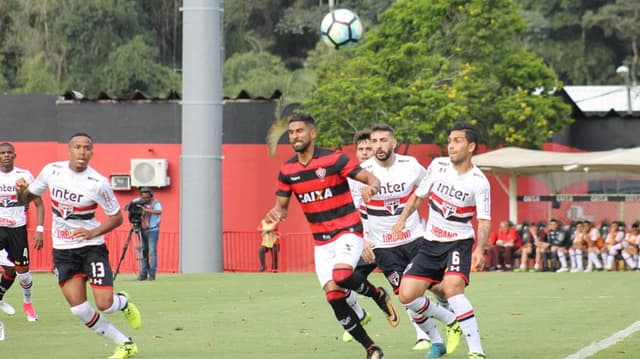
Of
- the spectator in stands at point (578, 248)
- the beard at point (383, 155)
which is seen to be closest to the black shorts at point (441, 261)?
the beard at point (383, 155)

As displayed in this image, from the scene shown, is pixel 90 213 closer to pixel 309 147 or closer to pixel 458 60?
Result: pixel 309 147

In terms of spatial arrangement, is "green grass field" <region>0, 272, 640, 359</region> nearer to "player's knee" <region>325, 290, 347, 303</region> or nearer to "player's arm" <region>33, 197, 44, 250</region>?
"player's knee" <region>325, 290, 347, 303</region>

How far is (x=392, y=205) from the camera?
47.6 feet

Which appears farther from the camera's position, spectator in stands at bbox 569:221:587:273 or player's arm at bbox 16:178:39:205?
spectator in stands at bbox 569:221:587:273

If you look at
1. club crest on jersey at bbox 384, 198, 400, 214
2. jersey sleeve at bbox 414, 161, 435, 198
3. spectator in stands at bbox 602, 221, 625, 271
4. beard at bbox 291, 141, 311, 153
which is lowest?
spectator in stands at bbox 602, 221, 625, 271

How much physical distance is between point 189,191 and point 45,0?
34823mm

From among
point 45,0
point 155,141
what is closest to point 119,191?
point 155,141

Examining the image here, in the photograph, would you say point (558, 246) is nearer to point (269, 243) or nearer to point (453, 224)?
point (269, 243)

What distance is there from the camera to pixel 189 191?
3350 cm

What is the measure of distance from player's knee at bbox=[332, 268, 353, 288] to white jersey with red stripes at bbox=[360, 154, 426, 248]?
199cm

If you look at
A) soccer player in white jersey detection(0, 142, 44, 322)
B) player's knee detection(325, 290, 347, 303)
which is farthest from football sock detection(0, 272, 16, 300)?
player's knee detection(325, 290, 347, 303)

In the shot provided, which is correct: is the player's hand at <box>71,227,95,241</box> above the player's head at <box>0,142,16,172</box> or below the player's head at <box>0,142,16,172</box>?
below

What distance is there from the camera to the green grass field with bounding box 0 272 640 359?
13875 mm

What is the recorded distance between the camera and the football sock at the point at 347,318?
1242cm
